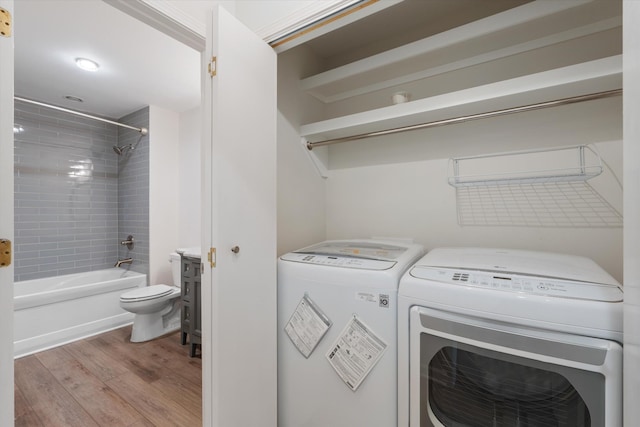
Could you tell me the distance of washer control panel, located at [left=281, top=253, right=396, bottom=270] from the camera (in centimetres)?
121

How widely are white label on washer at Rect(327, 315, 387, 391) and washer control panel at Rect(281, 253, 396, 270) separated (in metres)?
0.23

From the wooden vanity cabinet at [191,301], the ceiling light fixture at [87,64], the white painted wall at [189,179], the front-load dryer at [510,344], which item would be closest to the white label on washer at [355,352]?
the front-load dryer at [510,344]

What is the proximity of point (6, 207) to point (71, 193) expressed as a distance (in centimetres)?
330

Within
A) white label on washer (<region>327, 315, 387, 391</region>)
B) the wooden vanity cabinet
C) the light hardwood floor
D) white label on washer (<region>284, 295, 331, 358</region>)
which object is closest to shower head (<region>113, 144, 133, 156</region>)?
the wooden vanity cabinet

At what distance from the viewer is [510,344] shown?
0.88 m

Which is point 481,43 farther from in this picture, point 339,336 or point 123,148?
point 123,148

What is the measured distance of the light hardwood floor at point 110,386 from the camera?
163cm

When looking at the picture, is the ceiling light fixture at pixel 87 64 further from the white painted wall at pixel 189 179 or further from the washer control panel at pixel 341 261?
the washer control panel at pixel 341 261

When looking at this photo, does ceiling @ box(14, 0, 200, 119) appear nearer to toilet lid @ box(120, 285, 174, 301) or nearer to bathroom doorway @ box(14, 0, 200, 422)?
bathroom doorway @ box(14, 0, 200, 422)

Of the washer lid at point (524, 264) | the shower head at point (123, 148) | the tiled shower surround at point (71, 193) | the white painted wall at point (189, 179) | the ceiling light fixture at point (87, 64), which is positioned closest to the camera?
the washer lid at point (524, 264)

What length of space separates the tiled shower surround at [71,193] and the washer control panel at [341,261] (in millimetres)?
2650

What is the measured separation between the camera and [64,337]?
2.59 meters

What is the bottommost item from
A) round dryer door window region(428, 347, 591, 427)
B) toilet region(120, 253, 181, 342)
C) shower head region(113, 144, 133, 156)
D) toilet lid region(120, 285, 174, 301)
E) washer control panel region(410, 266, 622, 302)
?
toilet region(120, 253, 181, 342)

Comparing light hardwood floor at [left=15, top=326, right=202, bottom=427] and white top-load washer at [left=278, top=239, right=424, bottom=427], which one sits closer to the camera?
Answer: white top-load washer at [left=278, top=239, right=424, bottom=427]
